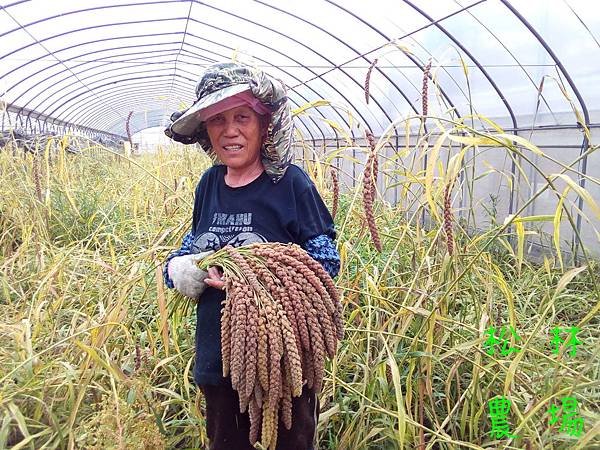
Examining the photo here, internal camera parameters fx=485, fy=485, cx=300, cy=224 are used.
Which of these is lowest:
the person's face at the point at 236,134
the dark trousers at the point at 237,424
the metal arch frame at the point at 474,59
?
the dark trousers at the point at 237,424

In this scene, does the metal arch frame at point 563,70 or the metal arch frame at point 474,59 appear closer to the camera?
the metal arch frame at point 563,70

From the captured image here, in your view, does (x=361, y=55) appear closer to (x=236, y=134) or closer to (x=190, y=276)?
(x=236, y=134)

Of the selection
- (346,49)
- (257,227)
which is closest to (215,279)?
(257,227)

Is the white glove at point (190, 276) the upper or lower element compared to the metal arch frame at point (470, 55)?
lower

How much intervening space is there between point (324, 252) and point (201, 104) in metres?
0.46

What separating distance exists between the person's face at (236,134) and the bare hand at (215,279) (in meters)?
0.28

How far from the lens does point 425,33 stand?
487cm

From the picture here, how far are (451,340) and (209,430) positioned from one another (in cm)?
80

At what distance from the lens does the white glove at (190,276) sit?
111cm

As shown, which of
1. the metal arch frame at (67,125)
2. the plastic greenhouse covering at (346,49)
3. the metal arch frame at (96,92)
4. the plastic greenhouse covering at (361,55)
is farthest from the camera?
the metal arch frame at (96,92)

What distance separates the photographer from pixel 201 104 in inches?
45.2

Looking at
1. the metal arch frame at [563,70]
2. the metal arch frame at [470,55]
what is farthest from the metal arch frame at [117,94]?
the metal arch frame at [563,70]

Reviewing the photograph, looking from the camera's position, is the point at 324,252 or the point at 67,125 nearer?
the point at 324,252

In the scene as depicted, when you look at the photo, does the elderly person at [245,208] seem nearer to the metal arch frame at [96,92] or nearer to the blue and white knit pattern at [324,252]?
the blue and white knit pattern at [324,252]
